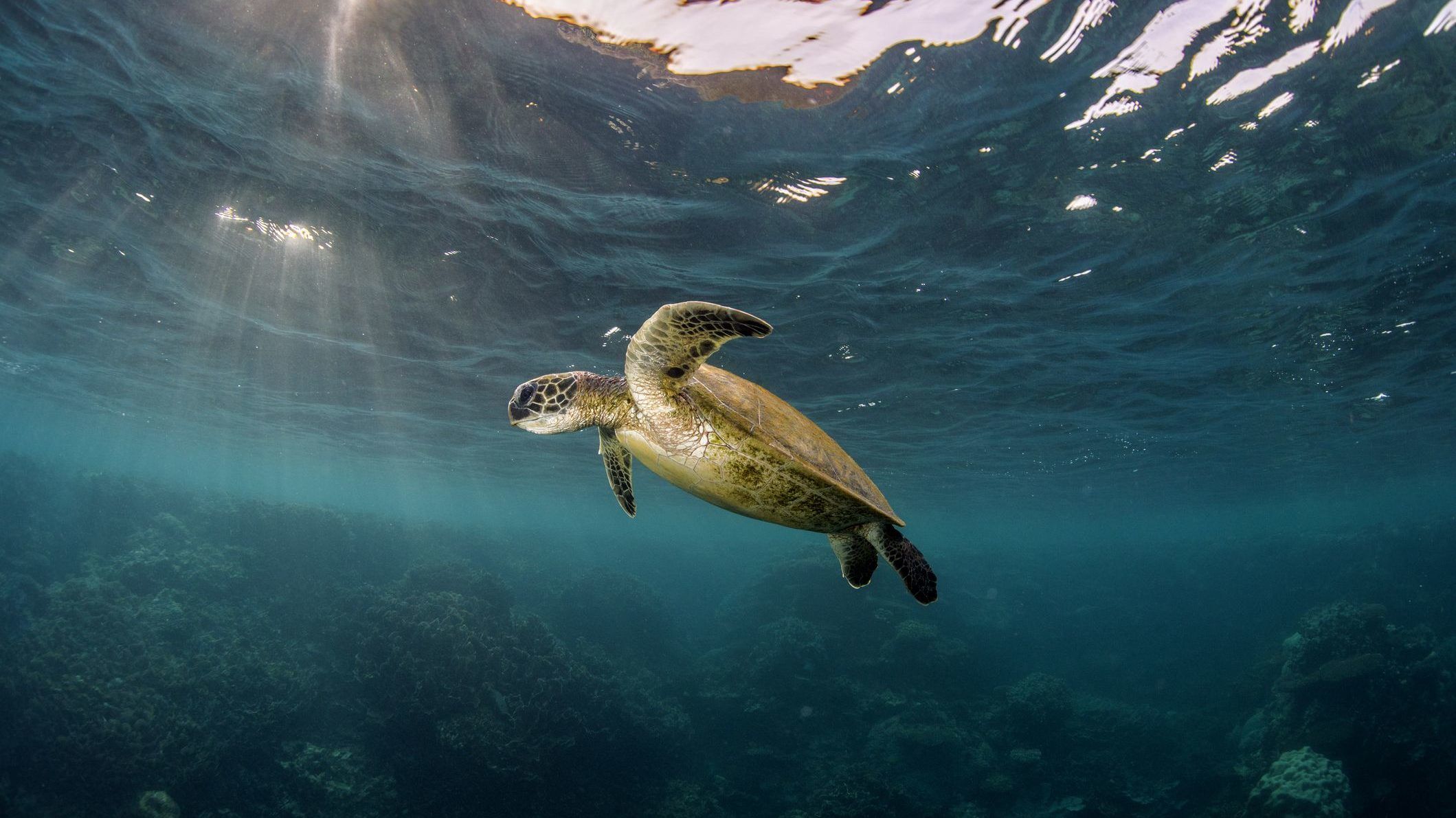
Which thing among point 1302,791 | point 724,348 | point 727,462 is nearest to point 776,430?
point 727,462

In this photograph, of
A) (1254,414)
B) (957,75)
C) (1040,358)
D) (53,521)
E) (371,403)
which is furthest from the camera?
(371,403)

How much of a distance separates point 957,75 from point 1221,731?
23.8 metres

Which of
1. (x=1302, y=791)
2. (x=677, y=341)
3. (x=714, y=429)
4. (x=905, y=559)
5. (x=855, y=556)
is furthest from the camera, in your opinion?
(x=1302, y=791)

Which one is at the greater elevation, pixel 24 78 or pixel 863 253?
pixel 24 78

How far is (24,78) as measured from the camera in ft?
24.7

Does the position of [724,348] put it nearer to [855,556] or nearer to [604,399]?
[855,556]

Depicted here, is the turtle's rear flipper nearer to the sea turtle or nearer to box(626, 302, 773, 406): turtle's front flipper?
the sea turtle

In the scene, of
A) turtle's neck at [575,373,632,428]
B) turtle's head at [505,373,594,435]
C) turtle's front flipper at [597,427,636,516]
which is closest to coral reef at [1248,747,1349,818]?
turtle's front flipper at [597,427,636,516]

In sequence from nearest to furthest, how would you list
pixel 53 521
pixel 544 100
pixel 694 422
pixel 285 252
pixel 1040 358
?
pixel 694 422 < pixel 544 100 < pixel 285 252 < pixel 1040 358 < pixel 53 521

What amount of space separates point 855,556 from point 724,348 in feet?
33.8

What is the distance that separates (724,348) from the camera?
1497cm

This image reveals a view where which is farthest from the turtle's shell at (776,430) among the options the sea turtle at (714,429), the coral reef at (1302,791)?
the coral reef at (1302,791)

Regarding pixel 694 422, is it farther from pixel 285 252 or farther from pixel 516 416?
pixel 285 252

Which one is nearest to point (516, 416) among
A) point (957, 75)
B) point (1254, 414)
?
point (957, 75)
